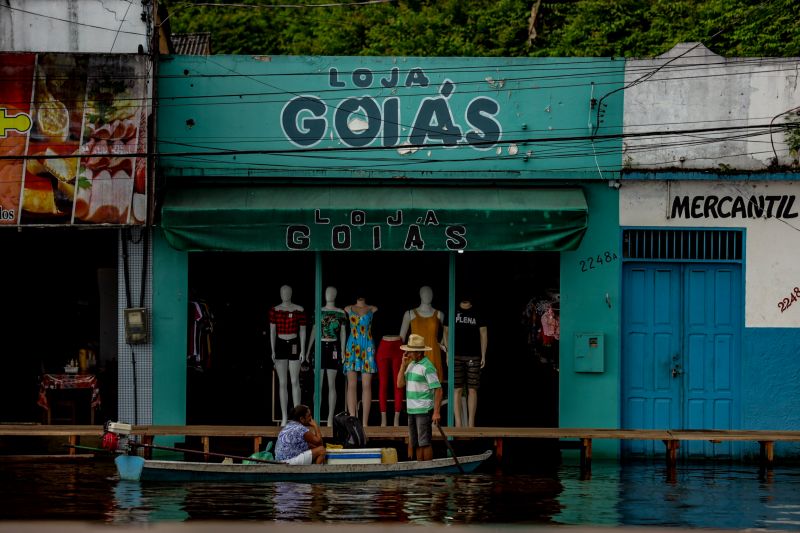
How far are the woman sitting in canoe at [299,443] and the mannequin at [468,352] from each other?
3660mm

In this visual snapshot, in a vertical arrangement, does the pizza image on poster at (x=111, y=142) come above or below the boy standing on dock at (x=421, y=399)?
above

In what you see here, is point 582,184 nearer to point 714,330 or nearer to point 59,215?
point 714,330

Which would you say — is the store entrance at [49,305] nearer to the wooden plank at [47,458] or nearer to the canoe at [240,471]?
the wooden plank at [47,458]

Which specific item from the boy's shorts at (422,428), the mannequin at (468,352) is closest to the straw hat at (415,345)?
the boy's shorts at (422,428)

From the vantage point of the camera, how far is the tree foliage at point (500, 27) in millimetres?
29031

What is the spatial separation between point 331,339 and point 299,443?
11.4 feet

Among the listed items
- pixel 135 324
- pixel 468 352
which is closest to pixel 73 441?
pixel 135 324

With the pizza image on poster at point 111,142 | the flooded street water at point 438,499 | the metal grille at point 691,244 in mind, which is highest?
the pizza image on poster at point 111,142

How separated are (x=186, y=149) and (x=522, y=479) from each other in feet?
23.1

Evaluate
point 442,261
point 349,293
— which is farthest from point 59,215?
point 442,261

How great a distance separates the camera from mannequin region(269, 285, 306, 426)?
18.9 m

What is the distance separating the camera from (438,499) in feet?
47.2

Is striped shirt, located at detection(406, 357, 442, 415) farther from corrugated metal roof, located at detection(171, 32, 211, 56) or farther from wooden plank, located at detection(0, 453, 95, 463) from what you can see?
corrugated metal roof, located at detection(171, 32, 211, 56)

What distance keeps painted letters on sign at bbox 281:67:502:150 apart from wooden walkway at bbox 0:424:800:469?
4.35 metres
